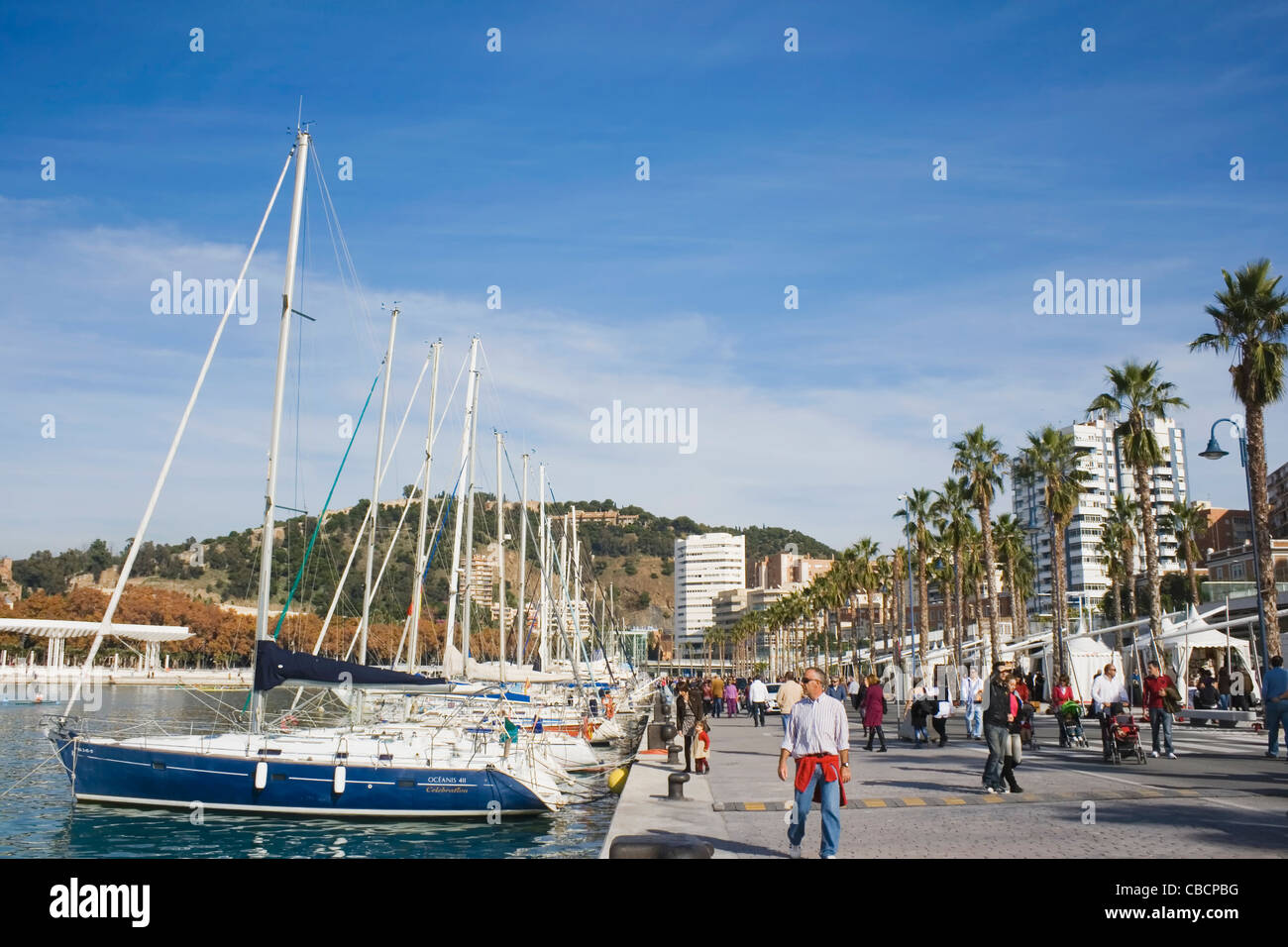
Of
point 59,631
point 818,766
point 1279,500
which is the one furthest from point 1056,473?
point 59,631

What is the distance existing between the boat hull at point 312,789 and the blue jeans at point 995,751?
32.8 feet

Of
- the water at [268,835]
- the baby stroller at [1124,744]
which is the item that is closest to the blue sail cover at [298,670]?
the water at [268,835]

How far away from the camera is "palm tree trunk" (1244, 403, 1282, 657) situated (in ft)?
98.2

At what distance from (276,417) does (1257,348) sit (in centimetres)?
2806

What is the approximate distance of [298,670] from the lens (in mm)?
21328

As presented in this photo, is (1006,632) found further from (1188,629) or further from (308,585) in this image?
(308,585)

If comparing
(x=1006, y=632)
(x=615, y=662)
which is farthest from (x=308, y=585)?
(x=1006, y=632)

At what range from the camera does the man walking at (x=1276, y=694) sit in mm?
17797

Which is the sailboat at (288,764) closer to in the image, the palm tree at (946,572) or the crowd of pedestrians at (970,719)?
the crowd of pedestrians at (970,719)

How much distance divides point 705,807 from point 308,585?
109222mm

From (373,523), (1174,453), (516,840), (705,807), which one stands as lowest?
(516,840)

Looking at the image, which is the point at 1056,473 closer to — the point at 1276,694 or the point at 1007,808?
the point at 1276,694

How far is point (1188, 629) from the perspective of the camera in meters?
40.4

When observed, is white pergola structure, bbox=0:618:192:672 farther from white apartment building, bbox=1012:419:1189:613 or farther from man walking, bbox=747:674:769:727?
white apartment building, bbox=1012:419:1189:613
